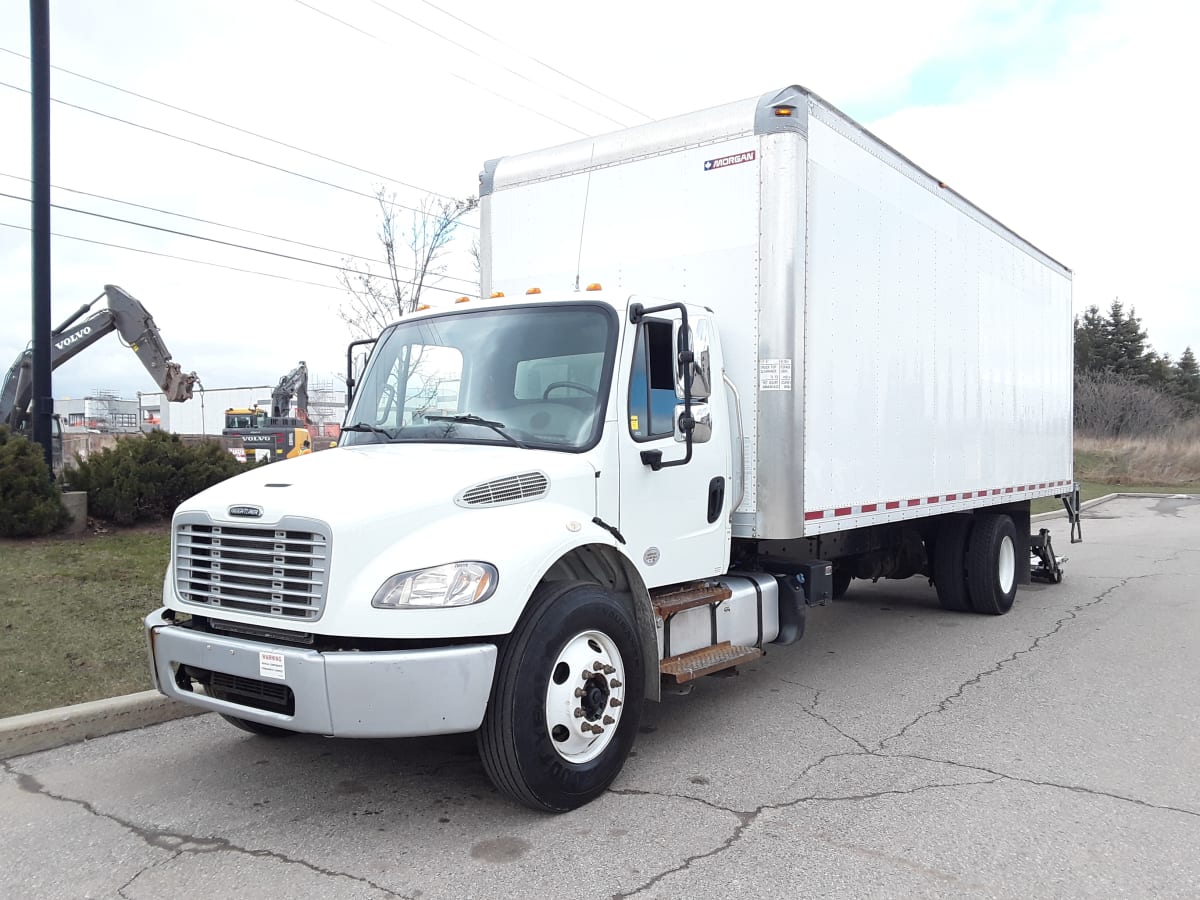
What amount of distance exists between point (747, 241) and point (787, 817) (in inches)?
133

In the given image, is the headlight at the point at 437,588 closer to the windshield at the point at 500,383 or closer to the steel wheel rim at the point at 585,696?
the steel wheel rim at the point at 585,696

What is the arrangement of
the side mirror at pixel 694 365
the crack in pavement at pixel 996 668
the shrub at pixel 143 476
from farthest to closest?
the shrub at pixel 143 476 → the crack in pavement at pixel 996 668 → the side mirror at pixel 694 365

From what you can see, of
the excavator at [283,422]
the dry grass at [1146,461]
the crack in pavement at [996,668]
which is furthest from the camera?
the dry grass at [1146,461]

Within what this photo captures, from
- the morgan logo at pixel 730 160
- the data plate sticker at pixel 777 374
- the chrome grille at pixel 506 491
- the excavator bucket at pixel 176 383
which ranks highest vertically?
the morgan logo at pixel 730 160

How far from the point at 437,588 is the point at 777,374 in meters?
2.79

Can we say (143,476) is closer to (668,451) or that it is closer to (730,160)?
(668,451)

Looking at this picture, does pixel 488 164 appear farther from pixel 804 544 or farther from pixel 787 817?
pixel 787 817

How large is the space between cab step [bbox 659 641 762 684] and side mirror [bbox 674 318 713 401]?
4.93 ft

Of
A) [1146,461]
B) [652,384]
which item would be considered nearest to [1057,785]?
[652,384]

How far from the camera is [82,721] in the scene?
5.47 meters

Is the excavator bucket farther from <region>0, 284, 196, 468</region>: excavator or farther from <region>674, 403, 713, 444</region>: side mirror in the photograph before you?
<region>674, 403, 713, 444</region>: side mirror

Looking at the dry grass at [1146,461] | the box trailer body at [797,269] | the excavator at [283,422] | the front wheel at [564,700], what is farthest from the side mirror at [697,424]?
the dry grass at [1146,461]

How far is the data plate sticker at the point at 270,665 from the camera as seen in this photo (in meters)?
3.97

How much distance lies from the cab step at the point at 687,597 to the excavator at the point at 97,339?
1353 centimetres
